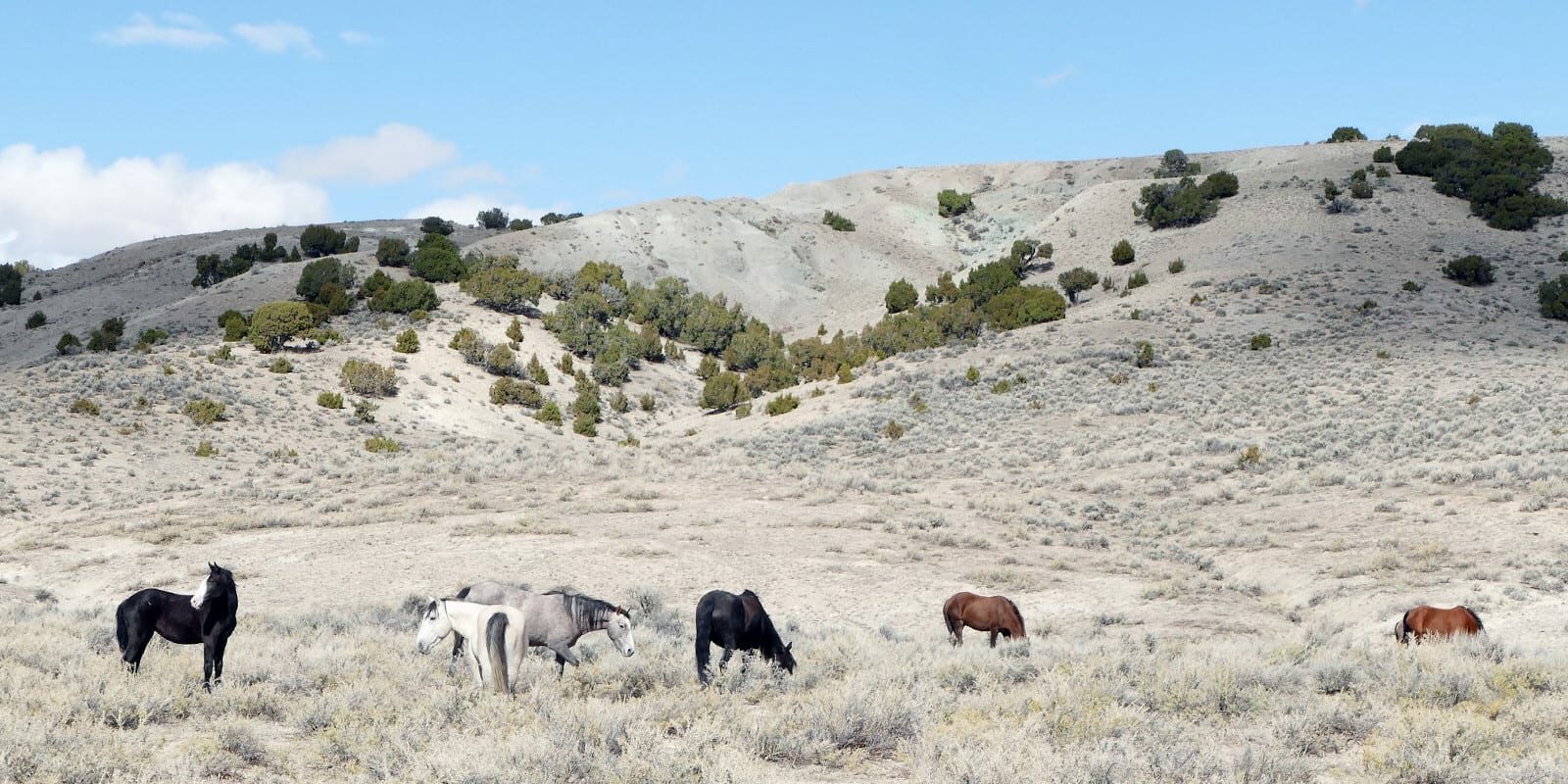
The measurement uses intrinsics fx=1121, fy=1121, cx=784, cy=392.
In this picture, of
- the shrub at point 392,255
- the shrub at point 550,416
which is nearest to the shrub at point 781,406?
the shrub at point 550,416

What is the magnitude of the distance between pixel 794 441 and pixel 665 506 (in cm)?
1722

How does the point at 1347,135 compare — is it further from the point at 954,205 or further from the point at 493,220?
the point at 493,220

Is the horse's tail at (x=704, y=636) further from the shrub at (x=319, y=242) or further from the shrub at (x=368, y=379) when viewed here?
the shrub at (x=319, y=242)

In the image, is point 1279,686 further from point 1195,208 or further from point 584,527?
point 1195,208

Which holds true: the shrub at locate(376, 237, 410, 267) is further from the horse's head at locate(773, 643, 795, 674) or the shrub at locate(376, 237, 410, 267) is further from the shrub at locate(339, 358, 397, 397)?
the horse's head at locate(773, 643, 795, 674)

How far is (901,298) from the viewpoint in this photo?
83.8 m

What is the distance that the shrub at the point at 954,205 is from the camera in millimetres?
126188

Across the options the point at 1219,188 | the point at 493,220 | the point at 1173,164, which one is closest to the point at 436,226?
the point at 493,220

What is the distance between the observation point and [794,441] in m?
46.1

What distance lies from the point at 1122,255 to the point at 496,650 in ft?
250

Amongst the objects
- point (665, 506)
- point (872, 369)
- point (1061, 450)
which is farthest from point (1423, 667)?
point (872, 369)

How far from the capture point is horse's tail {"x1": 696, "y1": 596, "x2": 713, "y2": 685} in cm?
1156

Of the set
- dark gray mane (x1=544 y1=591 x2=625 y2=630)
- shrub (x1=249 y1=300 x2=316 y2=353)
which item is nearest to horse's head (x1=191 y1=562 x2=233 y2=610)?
dark gray mane (x1=544 y1=591 x2=625 y2=630)

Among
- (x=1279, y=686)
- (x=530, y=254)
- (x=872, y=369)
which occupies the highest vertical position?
(x=530, y=254)
